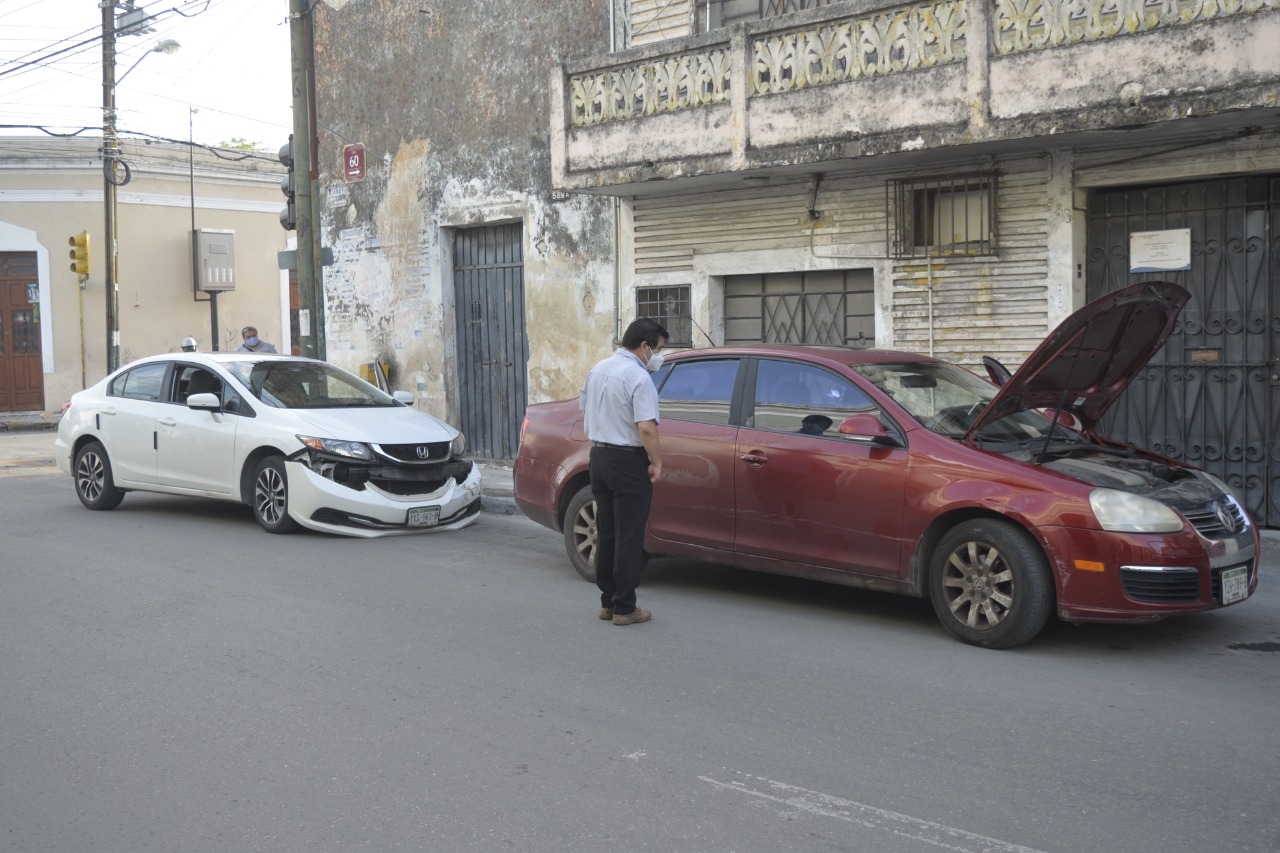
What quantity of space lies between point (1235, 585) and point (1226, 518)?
0.35 metres

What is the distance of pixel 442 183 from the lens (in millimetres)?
16766

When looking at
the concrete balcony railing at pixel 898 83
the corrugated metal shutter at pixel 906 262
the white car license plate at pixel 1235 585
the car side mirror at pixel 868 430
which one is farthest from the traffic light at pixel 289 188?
the white car license plate at pixel 1235 585

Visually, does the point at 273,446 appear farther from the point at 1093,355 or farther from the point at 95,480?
the point at 1093,355

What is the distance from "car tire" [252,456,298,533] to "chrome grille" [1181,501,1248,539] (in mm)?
6856

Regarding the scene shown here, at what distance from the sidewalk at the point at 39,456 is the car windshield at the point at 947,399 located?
5.49 m

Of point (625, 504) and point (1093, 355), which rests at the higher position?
point (1093, 355)

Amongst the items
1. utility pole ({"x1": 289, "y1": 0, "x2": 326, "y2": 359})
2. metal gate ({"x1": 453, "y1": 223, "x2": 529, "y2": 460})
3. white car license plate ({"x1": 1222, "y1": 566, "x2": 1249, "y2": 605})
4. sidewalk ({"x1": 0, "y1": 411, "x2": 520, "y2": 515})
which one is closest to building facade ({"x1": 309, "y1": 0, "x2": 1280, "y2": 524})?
metal gate ({"x1": 453, "y1": 223, "x2": 529, "y2": 460})

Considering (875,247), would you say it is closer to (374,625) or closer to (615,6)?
(615,6)

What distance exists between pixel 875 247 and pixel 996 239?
4.21 ft

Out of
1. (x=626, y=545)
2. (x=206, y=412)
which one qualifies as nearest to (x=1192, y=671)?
(x=626, y=545)

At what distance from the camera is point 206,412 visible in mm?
11141

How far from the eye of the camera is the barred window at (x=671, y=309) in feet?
46.9

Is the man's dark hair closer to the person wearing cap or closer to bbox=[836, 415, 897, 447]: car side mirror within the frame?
bbox=[836, 415, 897, 447]: car side mirror

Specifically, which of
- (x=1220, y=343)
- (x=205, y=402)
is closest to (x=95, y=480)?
(x=205, y=402)
